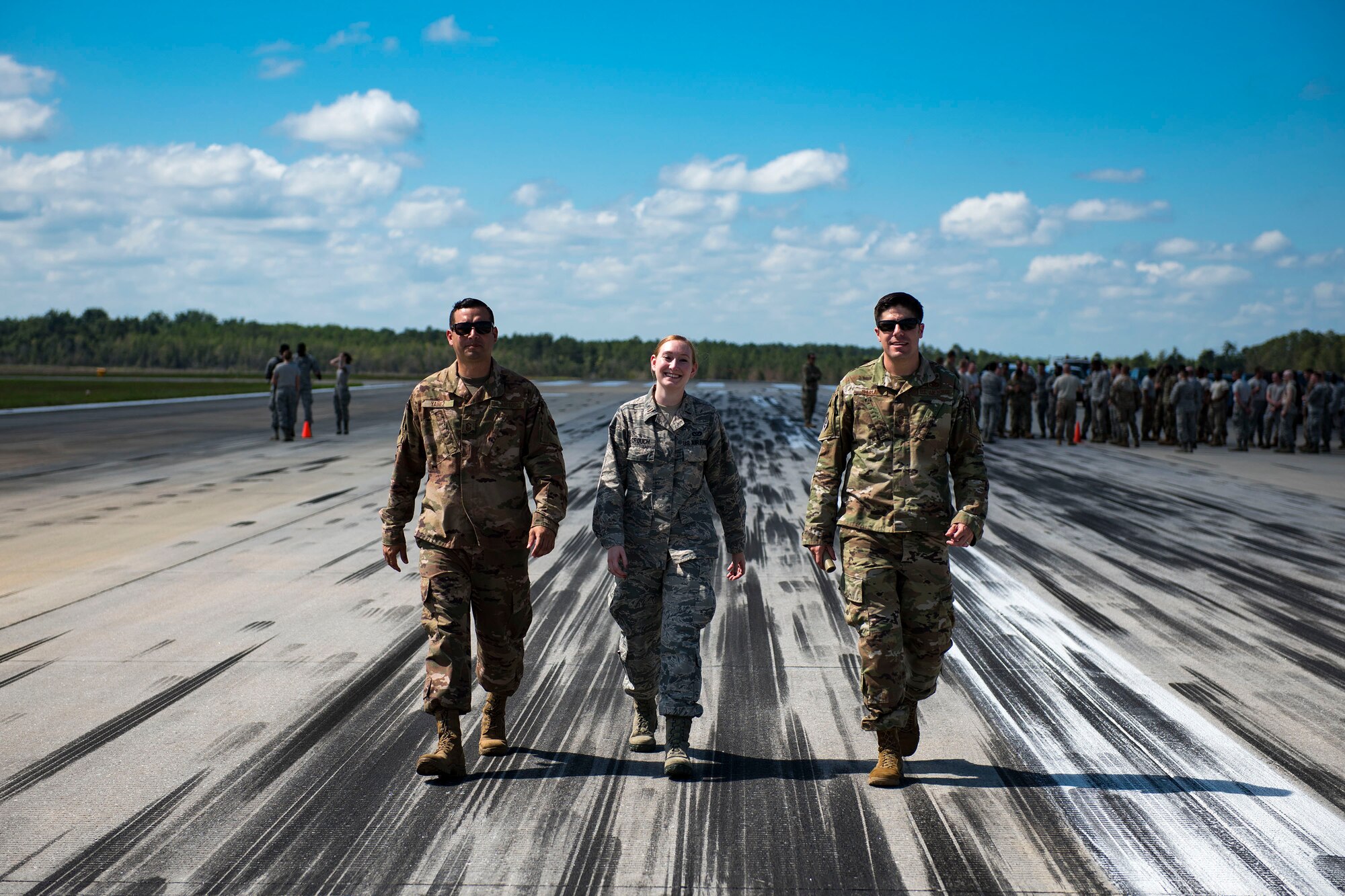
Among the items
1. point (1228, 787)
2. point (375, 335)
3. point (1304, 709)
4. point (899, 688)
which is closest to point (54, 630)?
point (899, 688)

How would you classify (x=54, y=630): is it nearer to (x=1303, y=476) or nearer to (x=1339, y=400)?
(x=1303, y=476)

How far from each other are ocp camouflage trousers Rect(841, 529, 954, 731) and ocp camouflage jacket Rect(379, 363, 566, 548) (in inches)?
53.7

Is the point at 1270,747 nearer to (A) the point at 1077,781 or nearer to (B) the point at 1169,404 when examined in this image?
(A) the point at 1077,781

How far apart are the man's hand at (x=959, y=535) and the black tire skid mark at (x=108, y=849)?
11.0ft

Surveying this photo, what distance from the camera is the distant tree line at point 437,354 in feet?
309

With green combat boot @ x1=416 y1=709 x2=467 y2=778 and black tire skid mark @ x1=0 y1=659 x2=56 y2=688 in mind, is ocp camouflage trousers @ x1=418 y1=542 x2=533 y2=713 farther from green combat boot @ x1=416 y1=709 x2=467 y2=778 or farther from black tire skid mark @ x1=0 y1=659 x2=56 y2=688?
black tire skid mark @ x1=0 y1=659 x2=56 y2=688

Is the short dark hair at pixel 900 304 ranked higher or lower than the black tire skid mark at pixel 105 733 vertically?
higher

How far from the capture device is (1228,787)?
4.59 m

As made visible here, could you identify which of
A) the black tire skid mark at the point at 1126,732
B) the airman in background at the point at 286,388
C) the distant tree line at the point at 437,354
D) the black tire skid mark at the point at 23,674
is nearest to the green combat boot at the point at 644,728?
the black tire skid mark at the point at 1126,732

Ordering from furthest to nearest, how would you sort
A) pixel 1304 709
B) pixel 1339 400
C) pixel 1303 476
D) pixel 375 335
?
1. pixel 375 335
2. pixel 1339 400
3. pixel 1303 476
4. pixel 1304 709

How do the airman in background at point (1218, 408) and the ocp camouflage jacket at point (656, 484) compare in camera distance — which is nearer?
the ocp camouflage jacket at point (656, 484)

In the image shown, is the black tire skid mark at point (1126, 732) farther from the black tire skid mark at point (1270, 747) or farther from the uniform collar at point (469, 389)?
the uniform collar at point (469, 389)

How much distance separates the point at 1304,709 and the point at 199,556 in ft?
29.5

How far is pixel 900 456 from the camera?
461 centimetres
